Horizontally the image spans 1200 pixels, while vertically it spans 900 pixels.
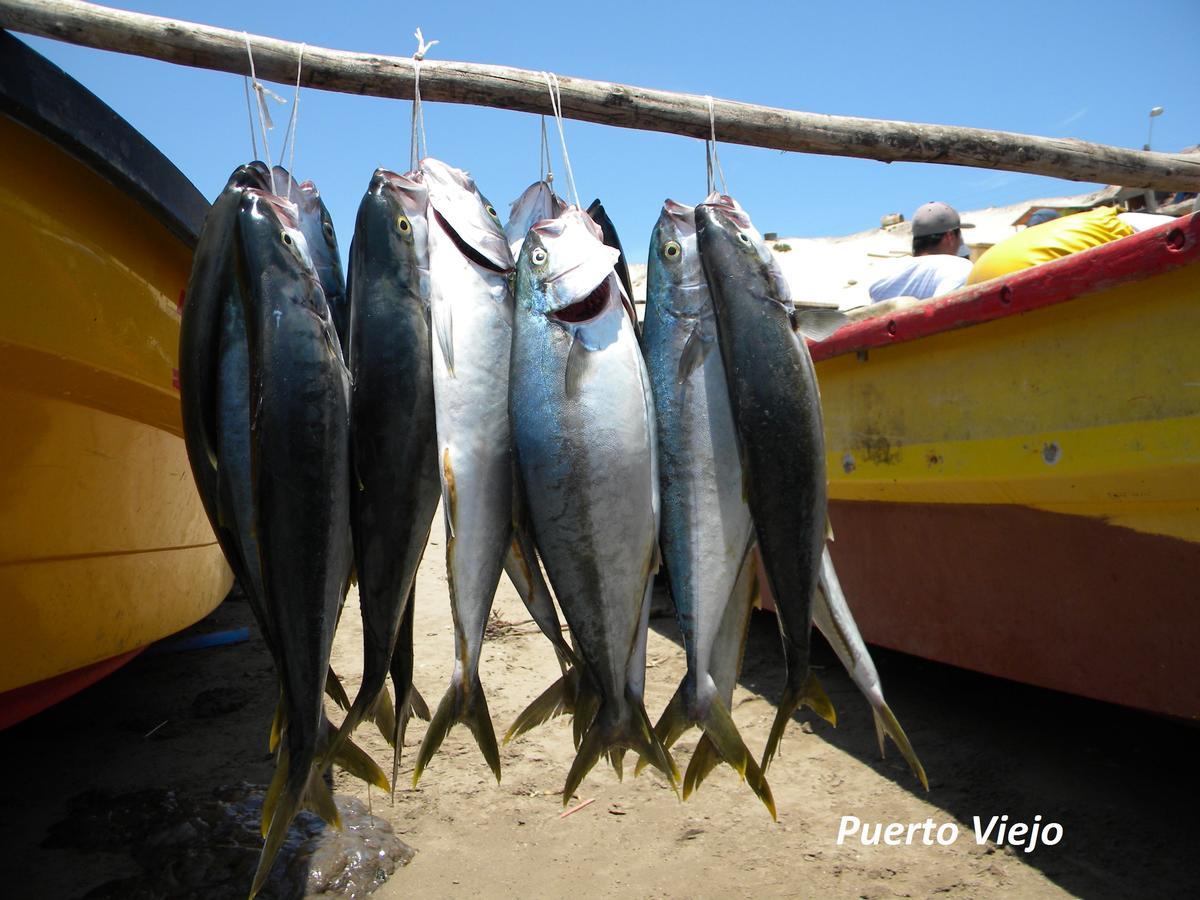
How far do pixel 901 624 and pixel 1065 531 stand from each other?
1.20 m

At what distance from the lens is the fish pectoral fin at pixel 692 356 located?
78.2 inches

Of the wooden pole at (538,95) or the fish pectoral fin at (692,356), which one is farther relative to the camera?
the wooden pole at (538,95)

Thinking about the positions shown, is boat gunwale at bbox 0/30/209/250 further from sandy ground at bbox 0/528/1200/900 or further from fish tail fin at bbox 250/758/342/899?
sandy ground at bbox 0/528/1200/900

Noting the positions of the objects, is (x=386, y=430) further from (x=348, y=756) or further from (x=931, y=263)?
(x=931, y=263)

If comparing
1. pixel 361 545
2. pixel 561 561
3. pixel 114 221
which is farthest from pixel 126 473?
pixel 561 561

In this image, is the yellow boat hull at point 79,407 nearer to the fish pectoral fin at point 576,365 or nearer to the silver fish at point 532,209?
the silver fish at point 532,209

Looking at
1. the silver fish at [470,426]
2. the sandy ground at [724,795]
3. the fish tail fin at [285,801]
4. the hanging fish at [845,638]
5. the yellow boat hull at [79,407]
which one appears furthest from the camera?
the sandy ground at [724,795]

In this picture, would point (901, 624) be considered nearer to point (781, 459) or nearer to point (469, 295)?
point (781, 459)

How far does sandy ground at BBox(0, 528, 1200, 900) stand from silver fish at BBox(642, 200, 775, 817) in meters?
1.63

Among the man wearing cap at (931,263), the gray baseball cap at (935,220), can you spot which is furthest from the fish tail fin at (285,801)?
the gray baseball cap at (935,220)

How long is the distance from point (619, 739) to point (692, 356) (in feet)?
2.86

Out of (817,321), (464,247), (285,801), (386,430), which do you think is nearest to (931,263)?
(817,321)

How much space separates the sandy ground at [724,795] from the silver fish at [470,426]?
5.87ft

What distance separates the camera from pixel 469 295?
1938 millimetres
